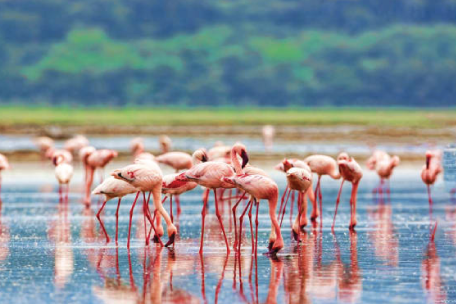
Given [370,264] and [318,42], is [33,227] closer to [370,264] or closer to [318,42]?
[370,264]

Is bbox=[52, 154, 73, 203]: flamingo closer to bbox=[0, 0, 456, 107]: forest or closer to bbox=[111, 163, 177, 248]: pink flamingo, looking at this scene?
bbox=[111, 163, 177, 248]: pink flamingo

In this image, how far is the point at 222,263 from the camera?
36.3 ft

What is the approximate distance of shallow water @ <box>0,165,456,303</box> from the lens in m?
9.17

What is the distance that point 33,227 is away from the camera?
569 inches

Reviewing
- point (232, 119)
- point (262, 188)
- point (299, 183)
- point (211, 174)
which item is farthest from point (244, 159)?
point (232, 119)

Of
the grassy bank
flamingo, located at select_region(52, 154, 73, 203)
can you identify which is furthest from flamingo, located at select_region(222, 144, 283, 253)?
the grassy bank

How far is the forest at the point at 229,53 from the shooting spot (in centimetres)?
13438

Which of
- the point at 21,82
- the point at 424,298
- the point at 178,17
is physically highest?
the point at 178,17

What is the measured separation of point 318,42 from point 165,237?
139073 mm

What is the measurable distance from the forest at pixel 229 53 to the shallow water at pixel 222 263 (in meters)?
116

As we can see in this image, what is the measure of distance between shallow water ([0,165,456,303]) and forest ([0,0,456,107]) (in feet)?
381

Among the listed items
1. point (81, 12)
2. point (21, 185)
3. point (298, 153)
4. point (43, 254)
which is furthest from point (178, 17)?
point (43, 254)

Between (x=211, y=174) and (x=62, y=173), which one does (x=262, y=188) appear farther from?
(x=62, y=173)

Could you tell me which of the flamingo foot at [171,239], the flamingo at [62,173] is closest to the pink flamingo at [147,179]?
the flamingo foot at [171,239]
